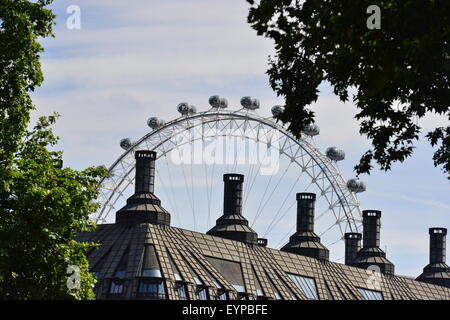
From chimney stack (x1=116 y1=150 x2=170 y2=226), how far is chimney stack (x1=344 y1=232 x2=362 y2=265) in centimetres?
5666

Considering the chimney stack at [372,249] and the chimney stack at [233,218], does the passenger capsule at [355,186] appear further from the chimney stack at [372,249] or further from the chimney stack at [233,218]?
the chimney stack at [233,218]

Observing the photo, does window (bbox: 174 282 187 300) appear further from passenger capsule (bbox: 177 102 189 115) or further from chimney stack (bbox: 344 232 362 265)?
chimney stack (bbox: 344 232 362 265)

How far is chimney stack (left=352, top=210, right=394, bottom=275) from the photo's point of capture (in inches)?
6284

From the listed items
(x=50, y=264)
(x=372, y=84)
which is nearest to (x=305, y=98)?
(x=372, y=84)

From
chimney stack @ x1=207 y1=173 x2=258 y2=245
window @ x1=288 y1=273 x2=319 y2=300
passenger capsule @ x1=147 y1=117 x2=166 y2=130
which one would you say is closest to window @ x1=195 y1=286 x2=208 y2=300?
chimney stack @ x1=207 y1=173 x2=258 y2=245

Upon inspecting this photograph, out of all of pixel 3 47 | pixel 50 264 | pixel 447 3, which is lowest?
pixel 50 264

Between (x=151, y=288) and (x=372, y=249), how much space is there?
6216cm

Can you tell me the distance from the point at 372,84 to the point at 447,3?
8.82ft

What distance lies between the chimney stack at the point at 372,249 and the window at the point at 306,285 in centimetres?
2330

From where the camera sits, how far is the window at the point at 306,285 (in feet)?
439

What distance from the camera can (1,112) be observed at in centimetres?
4288
